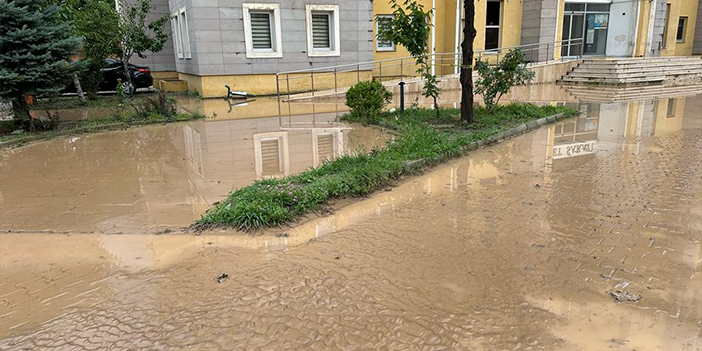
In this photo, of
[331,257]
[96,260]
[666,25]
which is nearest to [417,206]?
[331,257]

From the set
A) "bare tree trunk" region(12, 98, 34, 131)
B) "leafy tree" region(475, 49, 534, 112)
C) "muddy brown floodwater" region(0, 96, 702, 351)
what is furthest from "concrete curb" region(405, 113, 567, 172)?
"bare tree trunk" region(12, 98, 34, 131)

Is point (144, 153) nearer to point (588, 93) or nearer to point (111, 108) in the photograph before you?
point (111, 108)

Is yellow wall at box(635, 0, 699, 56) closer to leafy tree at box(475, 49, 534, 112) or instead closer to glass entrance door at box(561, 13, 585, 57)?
glass entrance door at box(561, 13, 585, 57)

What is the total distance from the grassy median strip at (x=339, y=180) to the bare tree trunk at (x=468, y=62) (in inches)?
14.5

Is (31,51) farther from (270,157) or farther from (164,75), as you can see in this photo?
(164,75)

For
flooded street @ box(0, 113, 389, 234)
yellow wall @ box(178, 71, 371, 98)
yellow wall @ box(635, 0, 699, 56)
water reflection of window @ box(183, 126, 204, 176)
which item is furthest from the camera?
yellow wall @ box(635, 0, 699, 56)

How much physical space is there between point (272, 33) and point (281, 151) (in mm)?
11614

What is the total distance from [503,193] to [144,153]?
708 centimetres

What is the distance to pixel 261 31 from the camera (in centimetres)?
1997

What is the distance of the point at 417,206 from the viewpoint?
6348 mm

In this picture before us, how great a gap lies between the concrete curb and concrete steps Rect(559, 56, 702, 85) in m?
10.9

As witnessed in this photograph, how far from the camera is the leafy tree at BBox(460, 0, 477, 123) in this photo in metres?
10.6

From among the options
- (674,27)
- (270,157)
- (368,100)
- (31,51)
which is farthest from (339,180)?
(674,27)

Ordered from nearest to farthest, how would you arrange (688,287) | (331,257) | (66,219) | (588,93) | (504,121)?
(688,287), (331,257), (66,219), (504,121), (588,93)
